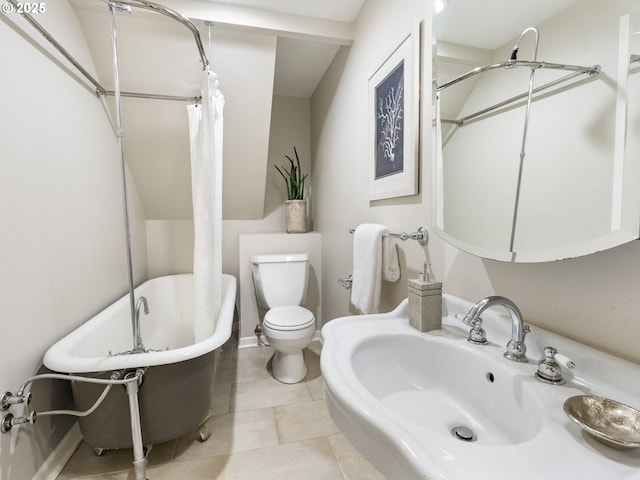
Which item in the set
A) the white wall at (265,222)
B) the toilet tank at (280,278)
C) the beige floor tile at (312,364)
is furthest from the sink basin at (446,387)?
the white wall at (265,222)

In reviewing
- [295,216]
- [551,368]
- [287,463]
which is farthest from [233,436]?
[295,216]

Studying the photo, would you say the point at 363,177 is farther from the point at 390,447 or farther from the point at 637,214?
the point at 390,447

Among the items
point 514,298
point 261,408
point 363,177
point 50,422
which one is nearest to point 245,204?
point 363,177

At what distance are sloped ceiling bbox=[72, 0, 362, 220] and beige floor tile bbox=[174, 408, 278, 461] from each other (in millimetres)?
1718

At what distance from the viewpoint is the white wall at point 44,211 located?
3.58 feet

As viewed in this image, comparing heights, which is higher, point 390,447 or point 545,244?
point 545,244

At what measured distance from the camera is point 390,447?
479mm

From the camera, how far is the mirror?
57 centimetres

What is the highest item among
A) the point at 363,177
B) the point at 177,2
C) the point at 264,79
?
the point at 177,2

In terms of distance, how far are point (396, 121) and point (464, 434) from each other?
48.2 inches

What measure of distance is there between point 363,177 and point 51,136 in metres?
1.58

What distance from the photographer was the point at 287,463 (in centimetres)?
131

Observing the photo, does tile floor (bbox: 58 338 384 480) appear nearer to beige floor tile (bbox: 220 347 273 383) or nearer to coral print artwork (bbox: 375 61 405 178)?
beige floor tile (bbox: 220 347 273 383)

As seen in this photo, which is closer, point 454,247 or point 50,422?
point 454,247
